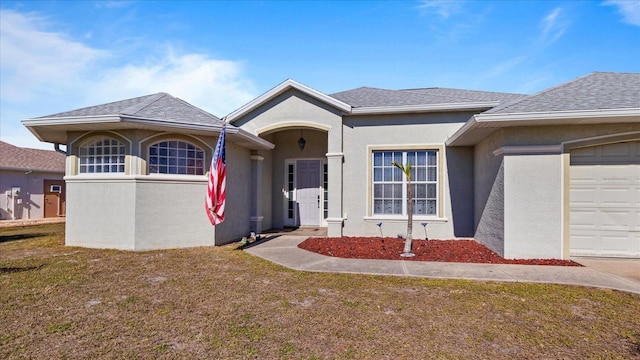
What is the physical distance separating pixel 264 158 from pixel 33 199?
16.2 m

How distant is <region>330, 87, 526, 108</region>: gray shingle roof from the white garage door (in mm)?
3138

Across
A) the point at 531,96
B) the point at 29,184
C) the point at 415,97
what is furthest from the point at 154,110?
the point at 29,184

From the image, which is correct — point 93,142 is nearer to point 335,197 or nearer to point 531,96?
point 335,197

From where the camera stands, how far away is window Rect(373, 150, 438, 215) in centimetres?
983

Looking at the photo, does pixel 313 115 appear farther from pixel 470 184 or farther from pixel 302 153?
pixel 470 184

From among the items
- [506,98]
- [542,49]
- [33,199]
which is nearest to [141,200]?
[506,98]

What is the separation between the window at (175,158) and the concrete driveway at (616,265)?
9447 mm

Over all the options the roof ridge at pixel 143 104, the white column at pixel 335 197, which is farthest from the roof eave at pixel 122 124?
the white column at pixel 335 197

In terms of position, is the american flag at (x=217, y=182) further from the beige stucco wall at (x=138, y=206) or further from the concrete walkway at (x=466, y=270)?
the concrete walkway at (x=466, y=270)

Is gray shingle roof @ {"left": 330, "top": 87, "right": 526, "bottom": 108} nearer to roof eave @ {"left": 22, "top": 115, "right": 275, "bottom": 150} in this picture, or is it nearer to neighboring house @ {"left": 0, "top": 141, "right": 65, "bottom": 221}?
roof eave @ {"left": 22, "top": 115, "right": 275, "bottom": 150}

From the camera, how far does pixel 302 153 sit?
12.5 metres

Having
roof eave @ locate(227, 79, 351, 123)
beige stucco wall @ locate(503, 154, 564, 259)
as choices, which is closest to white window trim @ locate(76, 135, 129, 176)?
roof eave @ locate(227, 79, 351, 123)

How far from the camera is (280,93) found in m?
10.8

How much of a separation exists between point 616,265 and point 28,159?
26.7 meters
